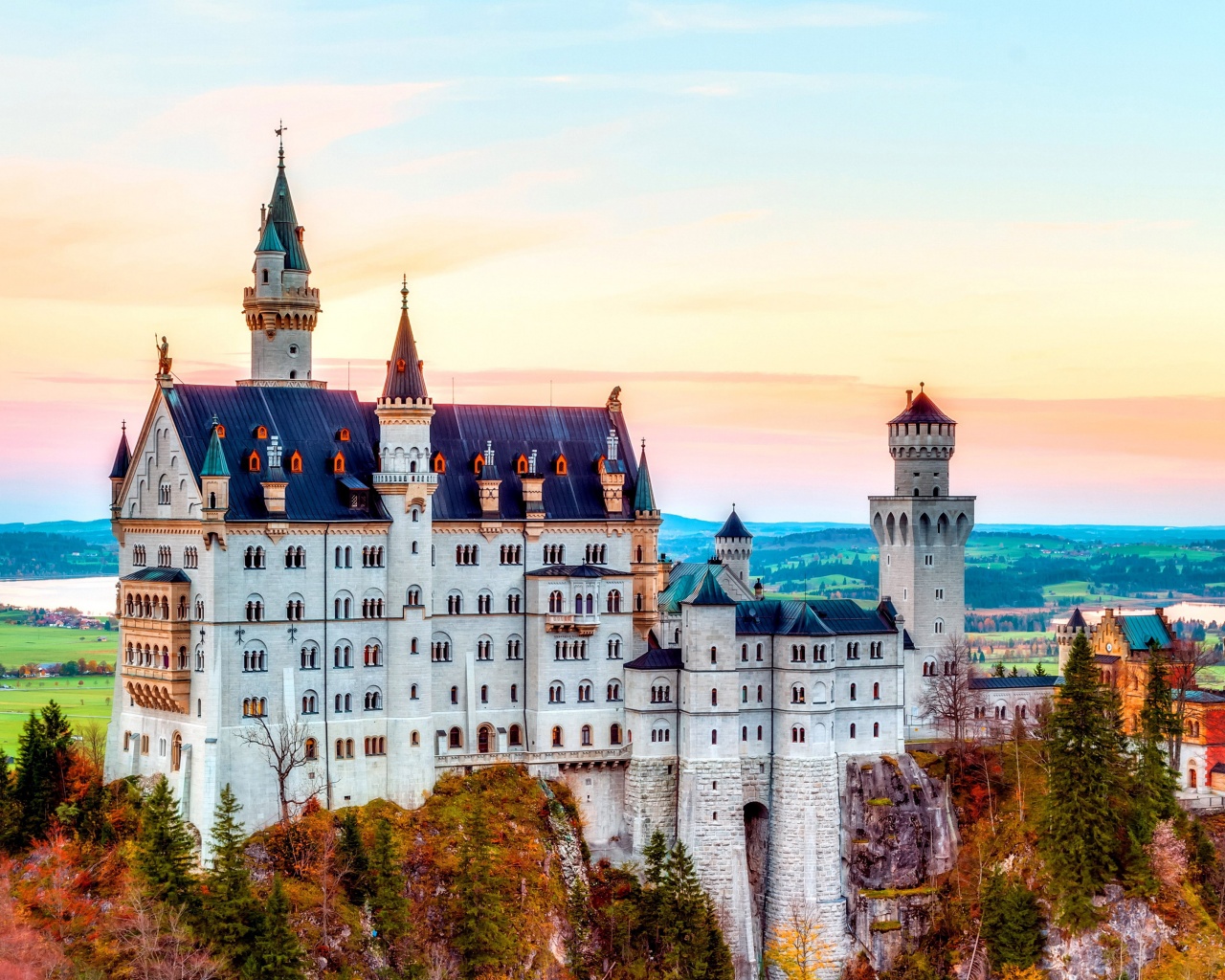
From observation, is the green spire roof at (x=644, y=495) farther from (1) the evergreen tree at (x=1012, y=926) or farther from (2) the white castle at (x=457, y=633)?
(1) the evergreen tree at (x=1012, y=926)

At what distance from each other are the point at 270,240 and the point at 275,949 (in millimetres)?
45887

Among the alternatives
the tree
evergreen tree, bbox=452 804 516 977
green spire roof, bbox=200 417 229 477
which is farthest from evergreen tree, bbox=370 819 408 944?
the tree

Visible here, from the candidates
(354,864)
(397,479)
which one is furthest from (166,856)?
(397,479)

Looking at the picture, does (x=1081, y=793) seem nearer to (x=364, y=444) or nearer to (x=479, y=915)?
(x=479, y=915)

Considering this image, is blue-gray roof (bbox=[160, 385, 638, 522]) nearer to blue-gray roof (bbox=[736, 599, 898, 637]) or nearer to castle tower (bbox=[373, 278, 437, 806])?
castle tower (bbox=[373, 278, 437, 806])

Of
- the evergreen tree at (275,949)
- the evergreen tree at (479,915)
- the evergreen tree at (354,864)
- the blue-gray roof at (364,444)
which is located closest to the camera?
the evergreen tree at (275,949)

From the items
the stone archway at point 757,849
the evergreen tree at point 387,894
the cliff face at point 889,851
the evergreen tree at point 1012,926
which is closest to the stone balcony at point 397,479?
the evergreen tree at point 387,894

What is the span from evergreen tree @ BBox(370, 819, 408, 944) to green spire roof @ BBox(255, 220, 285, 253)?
38.3m

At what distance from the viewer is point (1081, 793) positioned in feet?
365

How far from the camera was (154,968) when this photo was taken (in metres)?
91.9

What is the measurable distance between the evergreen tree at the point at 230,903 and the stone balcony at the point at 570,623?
75.7ft

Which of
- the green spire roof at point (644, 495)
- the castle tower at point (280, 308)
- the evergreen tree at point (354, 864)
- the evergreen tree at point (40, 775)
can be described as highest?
the castle tower at point (280, 308)

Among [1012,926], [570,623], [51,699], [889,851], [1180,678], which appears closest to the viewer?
[1012,926]

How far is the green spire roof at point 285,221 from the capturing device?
119m
